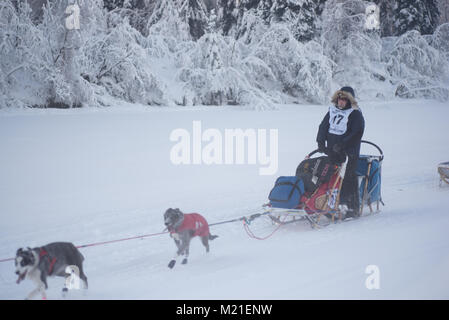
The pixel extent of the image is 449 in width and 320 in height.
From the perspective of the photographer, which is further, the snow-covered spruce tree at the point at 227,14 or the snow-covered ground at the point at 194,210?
the snow-covered spruce tree at the point at 227,14

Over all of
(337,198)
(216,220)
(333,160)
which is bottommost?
(216,220)

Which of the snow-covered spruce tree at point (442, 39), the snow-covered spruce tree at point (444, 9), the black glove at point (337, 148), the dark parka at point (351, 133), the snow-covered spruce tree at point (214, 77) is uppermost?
the snow-covered spruce tree at point (444, 9)

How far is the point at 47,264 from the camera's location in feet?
8.28

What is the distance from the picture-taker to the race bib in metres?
4.38

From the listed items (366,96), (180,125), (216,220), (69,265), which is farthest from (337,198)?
(366,96)

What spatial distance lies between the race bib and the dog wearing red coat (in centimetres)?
204

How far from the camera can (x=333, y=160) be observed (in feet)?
14.4

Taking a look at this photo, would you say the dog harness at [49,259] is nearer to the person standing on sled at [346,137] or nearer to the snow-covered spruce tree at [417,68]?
the person standing on sled at [346,137]

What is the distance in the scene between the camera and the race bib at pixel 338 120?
4.38m

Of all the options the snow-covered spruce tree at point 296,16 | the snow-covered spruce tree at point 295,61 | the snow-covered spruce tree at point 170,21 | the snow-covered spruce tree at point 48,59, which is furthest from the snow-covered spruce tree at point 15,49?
the snow-covered spruce tree at point 296,16

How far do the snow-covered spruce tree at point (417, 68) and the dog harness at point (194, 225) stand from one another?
19.1m

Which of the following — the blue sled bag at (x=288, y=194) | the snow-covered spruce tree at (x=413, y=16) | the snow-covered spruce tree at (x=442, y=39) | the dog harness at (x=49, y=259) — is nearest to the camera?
the dog harness at (x=49, y=259)

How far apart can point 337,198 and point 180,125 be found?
22.4 feet
